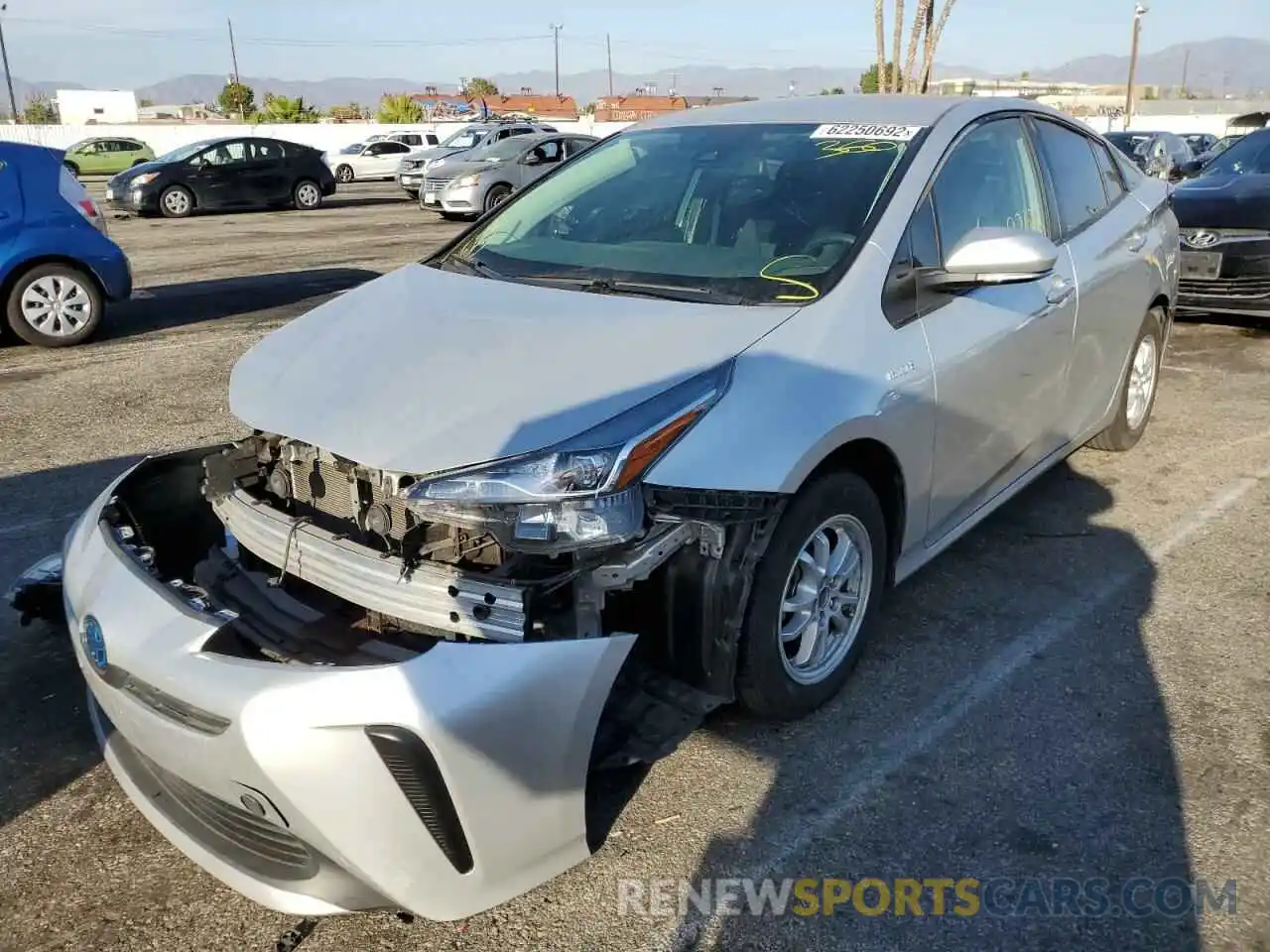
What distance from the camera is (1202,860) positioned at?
8.75 feet

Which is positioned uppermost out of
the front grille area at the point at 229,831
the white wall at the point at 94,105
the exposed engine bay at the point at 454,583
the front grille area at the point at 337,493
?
the white wall at the point at 94,105

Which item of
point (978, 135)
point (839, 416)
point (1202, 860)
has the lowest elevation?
point (1202, 860)

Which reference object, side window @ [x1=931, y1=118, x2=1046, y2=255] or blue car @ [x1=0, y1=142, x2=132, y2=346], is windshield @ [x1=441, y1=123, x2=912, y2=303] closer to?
side window @ [x1=931, y1=118, x2=1046, y2=255]

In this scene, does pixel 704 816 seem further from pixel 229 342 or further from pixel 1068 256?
pixel 229 342

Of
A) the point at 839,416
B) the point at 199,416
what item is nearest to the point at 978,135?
the point at 839,416

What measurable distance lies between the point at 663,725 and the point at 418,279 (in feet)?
5.89

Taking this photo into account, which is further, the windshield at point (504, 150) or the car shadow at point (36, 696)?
the windshield at point (504, 150)

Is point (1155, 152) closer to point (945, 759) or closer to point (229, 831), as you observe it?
point (945, 759)

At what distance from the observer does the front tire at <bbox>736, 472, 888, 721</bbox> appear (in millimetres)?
2818

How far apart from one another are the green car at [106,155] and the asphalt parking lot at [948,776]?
3286cm

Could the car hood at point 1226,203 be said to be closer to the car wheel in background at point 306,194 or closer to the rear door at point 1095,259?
the rear door at point 1095,259

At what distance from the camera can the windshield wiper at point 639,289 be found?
3.14 m

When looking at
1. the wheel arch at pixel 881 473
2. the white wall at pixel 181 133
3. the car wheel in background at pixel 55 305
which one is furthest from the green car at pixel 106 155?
the wheel arch at pixel 881 473

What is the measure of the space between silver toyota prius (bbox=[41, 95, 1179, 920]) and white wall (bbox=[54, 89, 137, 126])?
3225 inches
